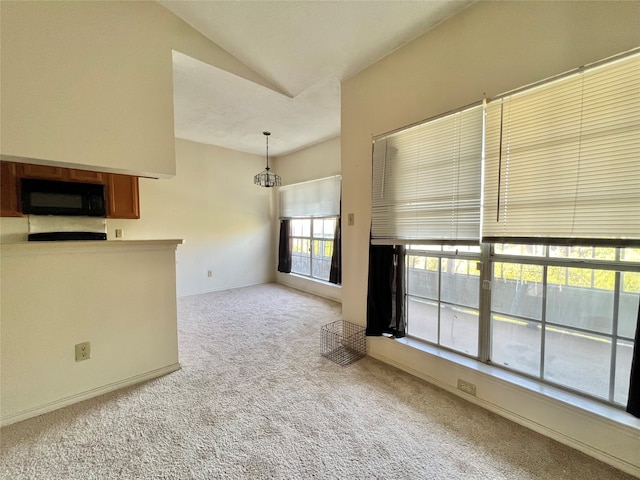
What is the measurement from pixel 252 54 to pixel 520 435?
11.3 feet

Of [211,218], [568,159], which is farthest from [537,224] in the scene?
[211,218]

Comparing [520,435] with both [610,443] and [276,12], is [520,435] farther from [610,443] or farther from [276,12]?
[276,12]

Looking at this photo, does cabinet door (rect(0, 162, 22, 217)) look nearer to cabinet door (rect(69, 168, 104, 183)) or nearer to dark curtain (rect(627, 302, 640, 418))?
cabinet door (rect(69, 168, 104, 183))

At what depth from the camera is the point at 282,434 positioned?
5.03ft

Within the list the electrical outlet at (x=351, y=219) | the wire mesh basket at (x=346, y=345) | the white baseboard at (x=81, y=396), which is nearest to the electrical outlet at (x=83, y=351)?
the white baseboard at (x=81, y=396)

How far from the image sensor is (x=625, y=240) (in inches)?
49.9

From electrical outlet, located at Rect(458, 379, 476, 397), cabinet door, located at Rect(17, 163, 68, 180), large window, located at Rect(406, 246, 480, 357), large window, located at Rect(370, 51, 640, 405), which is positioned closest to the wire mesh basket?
large window, located at Rect(406, 246, 480, 357)

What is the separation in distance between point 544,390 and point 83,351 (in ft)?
10.1

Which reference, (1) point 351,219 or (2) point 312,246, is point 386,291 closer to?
(1) point 351,219

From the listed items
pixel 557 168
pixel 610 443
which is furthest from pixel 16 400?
pixel 557 168

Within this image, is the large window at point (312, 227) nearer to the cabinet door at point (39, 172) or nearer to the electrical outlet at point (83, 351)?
the electrical outlet at point (83, 351)

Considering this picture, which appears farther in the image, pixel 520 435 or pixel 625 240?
pixel 520 435

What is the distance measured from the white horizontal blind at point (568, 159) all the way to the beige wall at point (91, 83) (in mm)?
2429

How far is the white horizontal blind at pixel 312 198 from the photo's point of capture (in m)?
4.30
